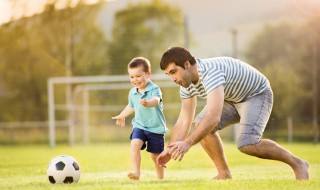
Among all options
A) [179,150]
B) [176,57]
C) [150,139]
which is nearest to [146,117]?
[150,139]

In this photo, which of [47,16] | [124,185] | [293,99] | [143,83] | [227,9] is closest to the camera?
[124,185]

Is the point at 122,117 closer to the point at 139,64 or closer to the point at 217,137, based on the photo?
the point at 139,64

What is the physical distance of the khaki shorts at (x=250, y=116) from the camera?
670 centimetres

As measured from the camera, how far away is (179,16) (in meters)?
37.8

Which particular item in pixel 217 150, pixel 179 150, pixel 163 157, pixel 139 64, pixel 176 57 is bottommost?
pixel 217 150

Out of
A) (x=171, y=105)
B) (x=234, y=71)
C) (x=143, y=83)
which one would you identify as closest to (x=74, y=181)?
(x=143, y=83)

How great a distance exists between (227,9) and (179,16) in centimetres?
262

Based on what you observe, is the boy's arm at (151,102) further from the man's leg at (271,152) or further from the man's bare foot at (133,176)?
the man's leg at (271,152)

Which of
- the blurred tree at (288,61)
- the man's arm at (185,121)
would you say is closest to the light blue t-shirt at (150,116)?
the man's arm at (185,121)

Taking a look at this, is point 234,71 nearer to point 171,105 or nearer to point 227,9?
point 171,105

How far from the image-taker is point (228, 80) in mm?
6668

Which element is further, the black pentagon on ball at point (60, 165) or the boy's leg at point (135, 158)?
the boy's leg at point (135, 158)

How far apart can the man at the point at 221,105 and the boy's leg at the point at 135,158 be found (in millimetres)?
418

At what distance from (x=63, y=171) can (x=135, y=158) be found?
778 mm
